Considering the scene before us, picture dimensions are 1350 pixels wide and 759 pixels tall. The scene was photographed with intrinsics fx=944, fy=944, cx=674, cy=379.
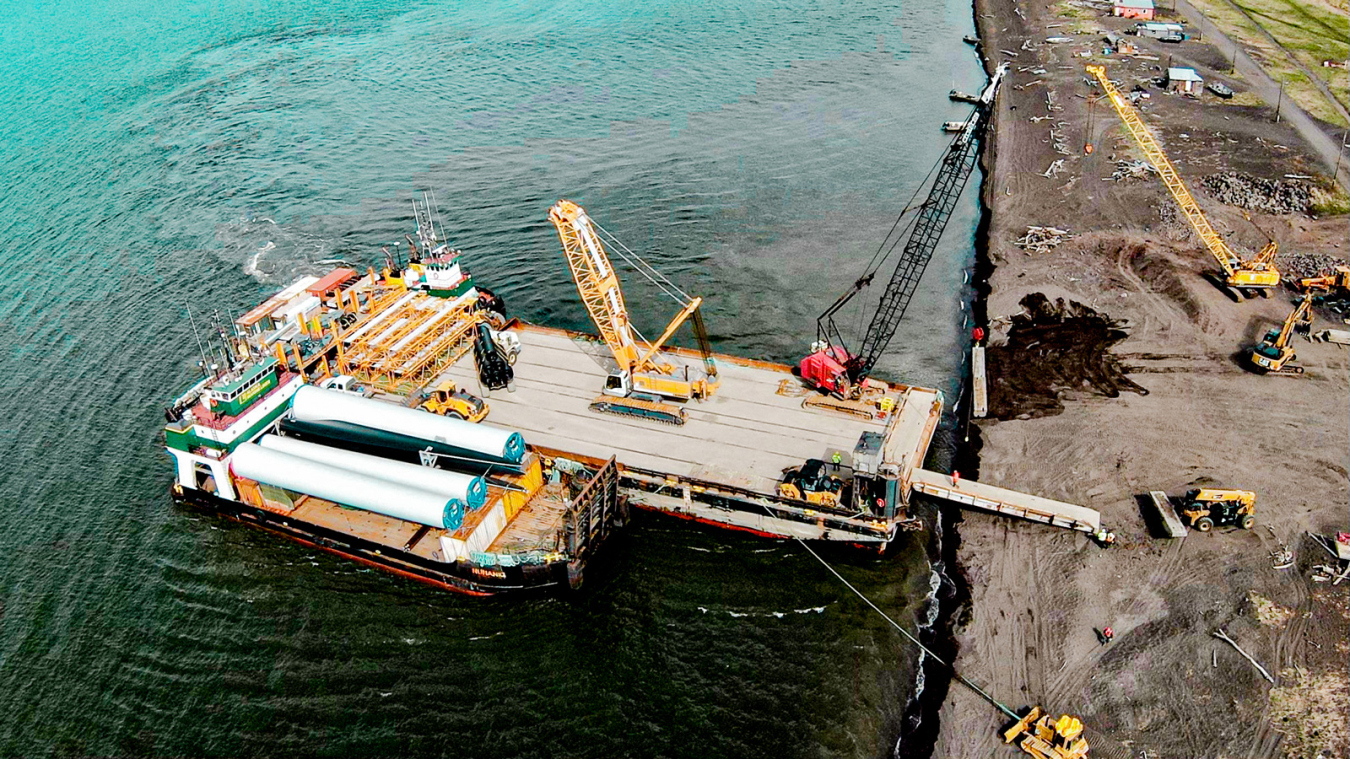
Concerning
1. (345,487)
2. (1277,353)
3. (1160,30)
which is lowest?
(1277,353)

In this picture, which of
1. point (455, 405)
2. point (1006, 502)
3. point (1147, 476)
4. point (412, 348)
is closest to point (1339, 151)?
point (1147, 476)

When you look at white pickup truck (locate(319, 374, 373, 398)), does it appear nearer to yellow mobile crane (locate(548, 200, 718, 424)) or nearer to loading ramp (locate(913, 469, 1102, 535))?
yellow mobile crane (locate(548, 200, 718, 424))

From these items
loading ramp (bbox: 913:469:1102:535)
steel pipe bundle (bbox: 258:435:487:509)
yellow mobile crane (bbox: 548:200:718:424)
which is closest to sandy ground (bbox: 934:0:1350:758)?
loading ramp (bbox: 913:469:1102:535)

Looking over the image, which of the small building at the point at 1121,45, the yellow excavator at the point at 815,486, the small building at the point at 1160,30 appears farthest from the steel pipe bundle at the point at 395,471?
the small building at the point at 1160,30

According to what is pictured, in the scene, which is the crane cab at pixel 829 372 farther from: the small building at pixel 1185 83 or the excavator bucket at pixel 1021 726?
the small building at pixel 1185 83

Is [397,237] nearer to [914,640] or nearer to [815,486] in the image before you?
[815,486]

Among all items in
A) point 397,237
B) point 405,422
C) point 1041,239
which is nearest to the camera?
point 405,422
